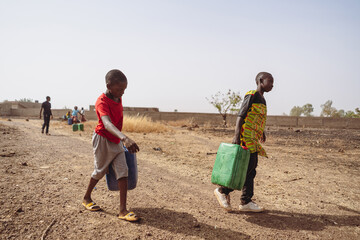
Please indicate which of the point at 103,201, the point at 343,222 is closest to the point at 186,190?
the point at 103,201

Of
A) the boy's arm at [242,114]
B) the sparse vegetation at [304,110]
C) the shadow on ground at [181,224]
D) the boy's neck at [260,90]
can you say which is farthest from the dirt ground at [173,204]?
the sparse vegetation at [304,110]

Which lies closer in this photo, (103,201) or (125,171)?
(125,171)

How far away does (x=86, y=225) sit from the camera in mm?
2574

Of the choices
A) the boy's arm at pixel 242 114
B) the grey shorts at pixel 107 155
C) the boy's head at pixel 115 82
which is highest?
the boy's head at pixel 115 82

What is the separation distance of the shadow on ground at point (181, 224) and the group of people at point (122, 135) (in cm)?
24

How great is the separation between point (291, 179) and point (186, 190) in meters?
2.31

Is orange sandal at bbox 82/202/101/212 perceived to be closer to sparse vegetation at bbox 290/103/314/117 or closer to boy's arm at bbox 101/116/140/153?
boy's arm at bbox 101/116/140/153

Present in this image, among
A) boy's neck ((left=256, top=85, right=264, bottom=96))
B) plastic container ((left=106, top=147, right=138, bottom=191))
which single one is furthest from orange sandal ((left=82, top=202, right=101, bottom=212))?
boy's neck ((left=256, top=85, right=264, bottom=96))

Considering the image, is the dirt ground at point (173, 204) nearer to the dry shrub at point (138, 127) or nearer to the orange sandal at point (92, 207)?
the orange sandal at point (92, 207)

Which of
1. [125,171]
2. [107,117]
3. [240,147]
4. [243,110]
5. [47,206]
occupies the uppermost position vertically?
[243,110]

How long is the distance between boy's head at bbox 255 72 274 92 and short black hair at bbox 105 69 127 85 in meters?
1.70

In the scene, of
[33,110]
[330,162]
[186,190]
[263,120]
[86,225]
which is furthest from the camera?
[33,110]

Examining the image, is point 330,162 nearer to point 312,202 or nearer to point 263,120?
point 312,202

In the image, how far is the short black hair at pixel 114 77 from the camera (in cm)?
265
